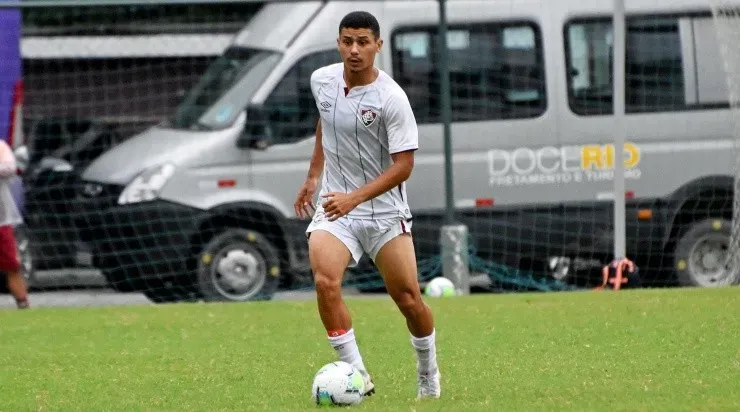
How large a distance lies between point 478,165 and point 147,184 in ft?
10.8

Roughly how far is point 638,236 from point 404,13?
3259 mm

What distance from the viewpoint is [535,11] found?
52.7 feet

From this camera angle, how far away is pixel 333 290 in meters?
7.75

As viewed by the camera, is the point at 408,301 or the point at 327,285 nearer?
the point at 327,285

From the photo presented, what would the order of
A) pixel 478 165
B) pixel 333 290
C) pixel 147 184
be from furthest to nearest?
pixel 478 165 → pixel 147 184 → pixel 333 290

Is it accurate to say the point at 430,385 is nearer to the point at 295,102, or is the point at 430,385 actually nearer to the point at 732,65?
the point at 295,102

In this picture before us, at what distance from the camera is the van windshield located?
51.0 feet

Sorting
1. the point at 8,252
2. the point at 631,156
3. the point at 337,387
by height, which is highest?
the point at 631,156

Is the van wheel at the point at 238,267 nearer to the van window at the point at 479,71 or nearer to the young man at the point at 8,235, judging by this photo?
the young man at the point at 8,235

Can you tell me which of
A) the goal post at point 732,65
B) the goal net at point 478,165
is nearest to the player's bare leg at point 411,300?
the goal net at point 478,165

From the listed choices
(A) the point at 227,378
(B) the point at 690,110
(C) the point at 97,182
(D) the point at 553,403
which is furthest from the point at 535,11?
(D) the point at 553,403

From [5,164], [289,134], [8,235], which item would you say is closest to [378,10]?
[289,134]

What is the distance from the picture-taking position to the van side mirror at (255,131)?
50.9 ft

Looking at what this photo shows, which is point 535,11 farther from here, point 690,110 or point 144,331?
point 144,331
